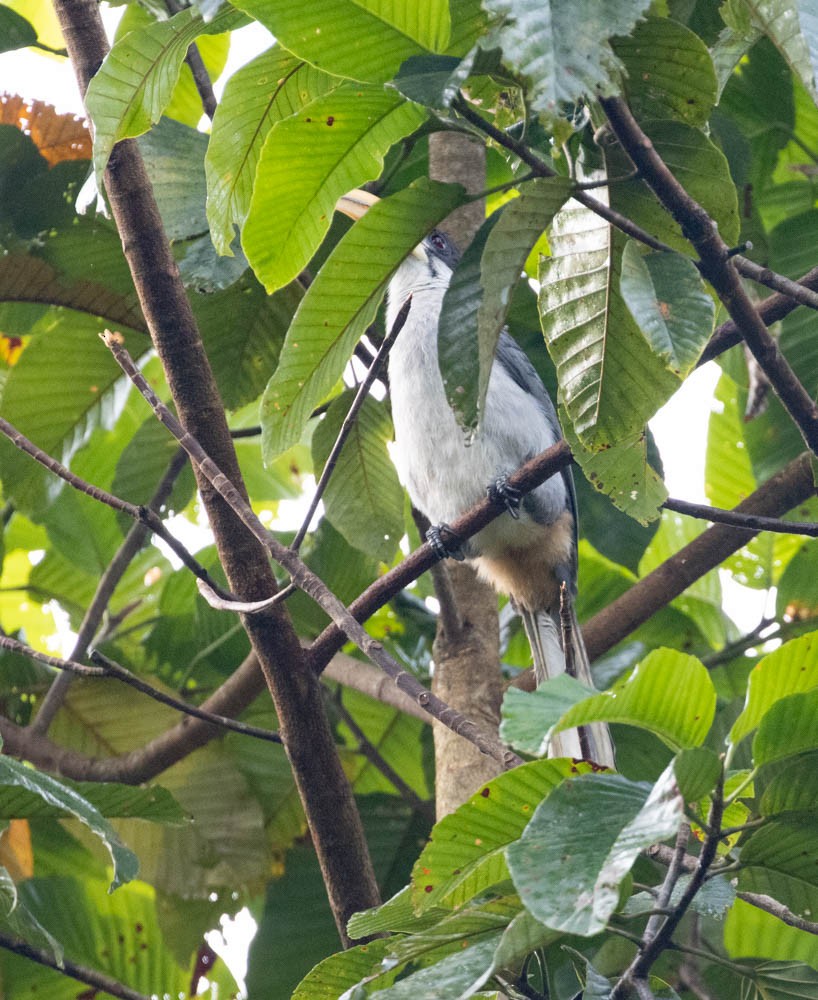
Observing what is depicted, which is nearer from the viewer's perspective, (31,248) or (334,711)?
(31,248)

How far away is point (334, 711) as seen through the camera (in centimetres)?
360

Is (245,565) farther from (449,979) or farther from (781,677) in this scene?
(781,677)

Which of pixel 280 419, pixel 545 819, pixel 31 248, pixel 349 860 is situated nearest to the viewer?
pixel 545 819

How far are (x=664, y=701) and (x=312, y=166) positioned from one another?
2.79 feet

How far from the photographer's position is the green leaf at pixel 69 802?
1.80 m

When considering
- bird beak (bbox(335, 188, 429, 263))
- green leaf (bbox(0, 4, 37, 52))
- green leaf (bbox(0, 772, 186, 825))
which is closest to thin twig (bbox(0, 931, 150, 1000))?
green leaf (bbox(0, 772, 186, 825))

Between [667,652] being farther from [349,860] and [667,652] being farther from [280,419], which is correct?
[349,860]

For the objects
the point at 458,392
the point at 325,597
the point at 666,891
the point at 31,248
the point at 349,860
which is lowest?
the point at 666,891

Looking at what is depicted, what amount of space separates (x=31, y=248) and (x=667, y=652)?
2.36 meters

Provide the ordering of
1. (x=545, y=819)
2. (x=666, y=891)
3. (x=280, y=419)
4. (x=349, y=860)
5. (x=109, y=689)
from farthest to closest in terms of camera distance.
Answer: (x=109, y=689) → (x=349, y=860) → (x=280, y=419) → (x=666, y=891) → (x=545, y=819)

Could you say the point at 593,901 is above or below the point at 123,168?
below

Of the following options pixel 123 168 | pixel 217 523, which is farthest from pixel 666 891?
pixel 123 168

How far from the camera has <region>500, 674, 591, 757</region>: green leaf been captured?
1179 millimetres

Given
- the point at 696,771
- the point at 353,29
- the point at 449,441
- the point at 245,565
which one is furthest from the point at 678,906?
the point at 449,441
